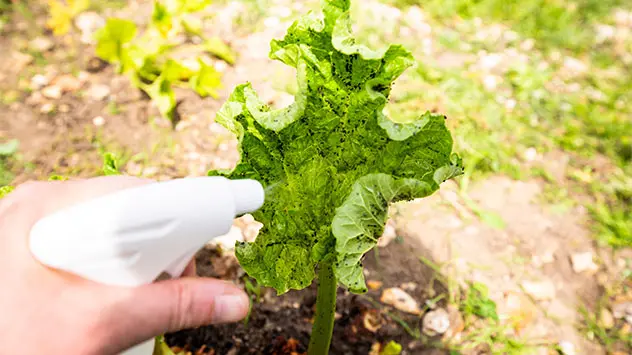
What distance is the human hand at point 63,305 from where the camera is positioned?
104 cm

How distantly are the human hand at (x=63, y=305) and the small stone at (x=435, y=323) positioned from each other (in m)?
1.32

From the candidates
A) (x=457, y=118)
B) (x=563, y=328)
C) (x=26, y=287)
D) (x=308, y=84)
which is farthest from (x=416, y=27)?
(x=26, y=287)

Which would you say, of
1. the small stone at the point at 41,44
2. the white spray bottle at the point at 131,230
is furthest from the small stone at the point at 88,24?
the white spray bottle at the point at 131,230

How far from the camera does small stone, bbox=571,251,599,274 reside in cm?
263

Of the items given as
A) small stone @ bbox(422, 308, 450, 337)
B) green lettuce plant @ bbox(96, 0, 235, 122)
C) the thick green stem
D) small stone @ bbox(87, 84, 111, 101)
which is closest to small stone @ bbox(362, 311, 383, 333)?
small stone @ bbox(422, 308, 450, 337)

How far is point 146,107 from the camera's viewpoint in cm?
295

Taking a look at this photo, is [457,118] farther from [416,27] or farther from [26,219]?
[26,219]

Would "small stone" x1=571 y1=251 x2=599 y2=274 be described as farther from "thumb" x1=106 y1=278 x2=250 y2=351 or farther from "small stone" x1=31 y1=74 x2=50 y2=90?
"small stone" x1=31 y1=74 x2=50 y2=90

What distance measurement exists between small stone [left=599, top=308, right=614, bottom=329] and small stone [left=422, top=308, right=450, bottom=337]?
723mm

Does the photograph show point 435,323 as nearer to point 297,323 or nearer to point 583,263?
point 297,323

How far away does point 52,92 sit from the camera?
295 centimetres

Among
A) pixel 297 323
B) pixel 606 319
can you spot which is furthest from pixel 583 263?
pixel 297 323

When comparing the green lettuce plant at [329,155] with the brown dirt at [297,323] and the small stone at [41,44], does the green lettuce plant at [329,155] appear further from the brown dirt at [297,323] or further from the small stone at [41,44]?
the small stone at [41,44]

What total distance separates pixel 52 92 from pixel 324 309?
2108 mm
